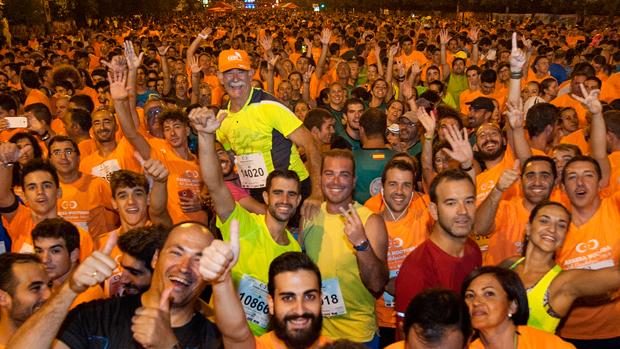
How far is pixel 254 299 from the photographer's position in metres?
4.29

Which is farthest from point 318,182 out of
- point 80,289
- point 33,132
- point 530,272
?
point 33,132

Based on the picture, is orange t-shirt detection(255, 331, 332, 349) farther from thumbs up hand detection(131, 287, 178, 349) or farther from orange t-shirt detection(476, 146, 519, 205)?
orange t-shirt detection(476, 146, 519, 205)

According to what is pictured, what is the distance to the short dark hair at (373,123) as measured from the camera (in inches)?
249

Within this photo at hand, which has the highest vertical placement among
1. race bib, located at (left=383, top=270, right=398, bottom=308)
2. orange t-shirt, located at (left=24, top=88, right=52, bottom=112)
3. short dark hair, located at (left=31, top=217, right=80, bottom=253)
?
orange t-shirt, located at (left=24, top=88, right=52, bottom=112)

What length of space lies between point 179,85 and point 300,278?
7618 millimetres

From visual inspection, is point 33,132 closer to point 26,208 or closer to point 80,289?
point 26,208

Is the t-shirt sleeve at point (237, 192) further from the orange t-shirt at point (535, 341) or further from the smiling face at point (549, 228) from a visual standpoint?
the orange t-shirt at point (535, 341)

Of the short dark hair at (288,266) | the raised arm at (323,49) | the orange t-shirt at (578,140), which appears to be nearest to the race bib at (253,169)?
the short dark hair at (288,266)

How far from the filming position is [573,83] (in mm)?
9141

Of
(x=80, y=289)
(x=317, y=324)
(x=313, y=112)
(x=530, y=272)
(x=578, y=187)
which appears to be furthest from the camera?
(x=313, y=112)

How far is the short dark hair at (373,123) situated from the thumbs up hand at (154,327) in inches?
139

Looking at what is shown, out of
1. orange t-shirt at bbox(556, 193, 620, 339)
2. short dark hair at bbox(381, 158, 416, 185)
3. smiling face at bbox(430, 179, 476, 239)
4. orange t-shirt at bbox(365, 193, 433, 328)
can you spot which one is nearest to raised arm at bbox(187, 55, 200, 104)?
short dark hair at bbox(381, 158, 416, 185)

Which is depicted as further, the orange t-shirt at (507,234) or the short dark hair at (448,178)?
the orange t-shirt at (507,234)

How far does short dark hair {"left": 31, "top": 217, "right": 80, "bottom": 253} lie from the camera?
4.44 meters
